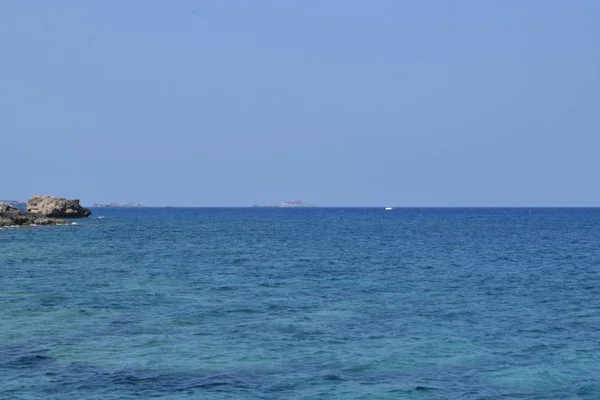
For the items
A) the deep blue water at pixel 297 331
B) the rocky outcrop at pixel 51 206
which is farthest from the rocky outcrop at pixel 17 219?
the deep blue water at pixel 297 331

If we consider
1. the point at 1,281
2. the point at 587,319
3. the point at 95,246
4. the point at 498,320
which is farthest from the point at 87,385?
the point at 95,246

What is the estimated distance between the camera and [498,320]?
99.1ft

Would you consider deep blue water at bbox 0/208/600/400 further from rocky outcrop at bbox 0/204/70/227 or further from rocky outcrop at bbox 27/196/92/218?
rocky outcrop at bbox 27/196/92/218

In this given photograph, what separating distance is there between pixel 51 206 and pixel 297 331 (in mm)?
121081

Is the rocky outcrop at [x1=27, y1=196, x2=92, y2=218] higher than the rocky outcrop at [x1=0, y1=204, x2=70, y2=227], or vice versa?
the rocky outcrop at [x1=27, y1=196, x2=92, y2=218]

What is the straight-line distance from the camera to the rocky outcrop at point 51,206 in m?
139

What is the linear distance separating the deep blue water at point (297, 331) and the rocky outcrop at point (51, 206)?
3418 inches

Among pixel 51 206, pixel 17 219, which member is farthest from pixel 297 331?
pixel 51 206

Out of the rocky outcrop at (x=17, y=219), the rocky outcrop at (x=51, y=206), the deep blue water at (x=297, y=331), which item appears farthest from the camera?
the rocky outcrop at (x=51, y=206)

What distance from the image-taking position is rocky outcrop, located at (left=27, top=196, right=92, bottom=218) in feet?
456

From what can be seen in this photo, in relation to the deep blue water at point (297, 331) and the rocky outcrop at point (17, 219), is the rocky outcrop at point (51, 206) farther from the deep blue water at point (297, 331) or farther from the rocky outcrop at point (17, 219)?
the deep blue water at point (297, 331)

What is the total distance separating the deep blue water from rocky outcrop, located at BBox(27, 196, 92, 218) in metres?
86.8

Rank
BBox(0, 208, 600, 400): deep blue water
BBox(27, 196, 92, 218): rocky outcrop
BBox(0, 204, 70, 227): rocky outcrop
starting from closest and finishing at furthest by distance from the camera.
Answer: BBox(0, 208, 600, 400): deep blue water, BBox(0, 204, 70, 227): rocky outcrop, BBox(27, 196, 92, 218): rocky outcrop

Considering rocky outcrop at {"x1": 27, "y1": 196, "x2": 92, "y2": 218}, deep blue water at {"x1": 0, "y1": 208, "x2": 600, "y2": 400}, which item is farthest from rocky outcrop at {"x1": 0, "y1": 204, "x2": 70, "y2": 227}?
deep blue water at {"x1": 0, "y1": 208, "x2": 600, "y2": 400}
